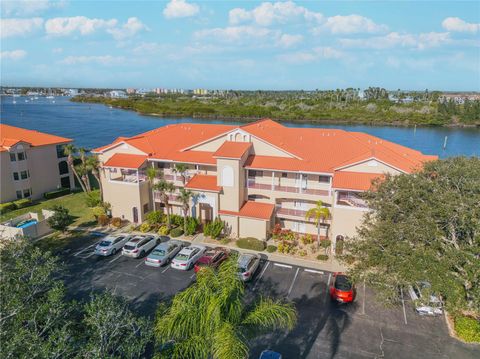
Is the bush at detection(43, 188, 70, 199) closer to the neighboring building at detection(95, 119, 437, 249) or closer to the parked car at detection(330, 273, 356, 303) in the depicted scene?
the neighboring building at detection(95, 119, 437, 249)

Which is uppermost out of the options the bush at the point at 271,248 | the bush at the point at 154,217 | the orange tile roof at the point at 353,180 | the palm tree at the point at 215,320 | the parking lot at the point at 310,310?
the orange tile roof at the point at 353,180

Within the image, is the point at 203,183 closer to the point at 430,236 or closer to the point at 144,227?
the point at 144,227

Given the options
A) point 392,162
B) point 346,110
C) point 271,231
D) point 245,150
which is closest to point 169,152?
point 245,150

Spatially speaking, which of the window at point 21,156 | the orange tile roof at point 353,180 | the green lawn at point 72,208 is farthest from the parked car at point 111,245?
the window at point 21,156

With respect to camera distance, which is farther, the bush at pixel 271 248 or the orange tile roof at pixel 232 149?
the orange tile roof at pixel 232 149

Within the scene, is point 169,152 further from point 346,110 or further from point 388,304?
point 346,110

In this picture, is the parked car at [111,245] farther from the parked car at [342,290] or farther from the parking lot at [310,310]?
the parked car at [342,290]

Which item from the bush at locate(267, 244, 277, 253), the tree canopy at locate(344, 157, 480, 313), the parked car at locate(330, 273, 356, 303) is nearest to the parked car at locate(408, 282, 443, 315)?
the tree canopy at locate(344, 157, 480, 313)
